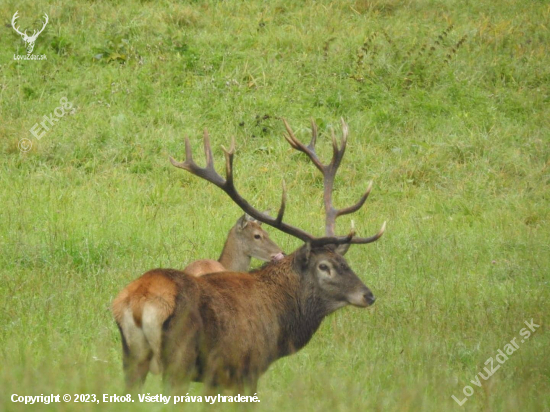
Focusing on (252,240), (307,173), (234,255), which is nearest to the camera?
(234,255)

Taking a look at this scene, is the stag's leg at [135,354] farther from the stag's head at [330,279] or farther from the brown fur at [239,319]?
the stag's head at [330,279]

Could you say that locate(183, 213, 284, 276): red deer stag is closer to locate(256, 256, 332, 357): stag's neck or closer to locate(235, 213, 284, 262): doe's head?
locate(235, 213, 284, 262): doe's head

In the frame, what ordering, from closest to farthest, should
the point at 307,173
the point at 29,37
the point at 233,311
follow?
the point at 233,311 → the point at 307,173 → the point at 29,37

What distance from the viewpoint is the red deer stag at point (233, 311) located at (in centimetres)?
464

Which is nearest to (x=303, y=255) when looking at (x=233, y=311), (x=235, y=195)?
(x=235, y=195)

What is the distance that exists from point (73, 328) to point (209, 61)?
25.5 ft

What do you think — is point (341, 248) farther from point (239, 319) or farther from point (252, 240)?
point (252, 240)

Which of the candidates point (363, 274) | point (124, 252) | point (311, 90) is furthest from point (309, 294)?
point (311, 90)

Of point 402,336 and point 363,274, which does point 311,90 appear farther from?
point 402,336

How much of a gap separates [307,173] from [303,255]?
5417 millimetres

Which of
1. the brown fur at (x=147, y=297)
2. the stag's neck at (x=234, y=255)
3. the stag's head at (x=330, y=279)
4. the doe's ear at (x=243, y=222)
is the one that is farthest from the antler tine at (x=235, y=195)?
the doe's ear at (x=243, y=222)

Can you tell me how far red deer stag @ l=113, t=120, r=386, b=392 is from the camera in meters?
4.64

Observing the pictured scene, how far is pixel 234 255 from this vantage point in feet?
27.5

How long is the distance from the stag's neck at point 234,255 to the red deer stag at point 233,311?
1.98 meters
